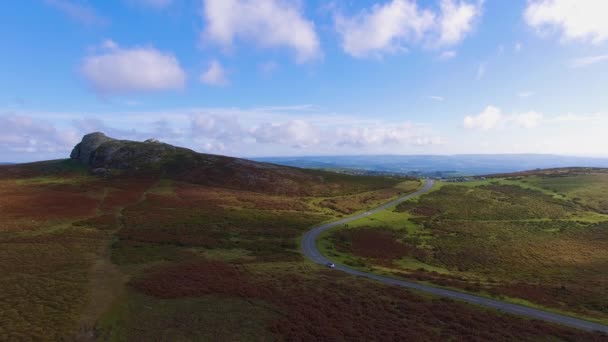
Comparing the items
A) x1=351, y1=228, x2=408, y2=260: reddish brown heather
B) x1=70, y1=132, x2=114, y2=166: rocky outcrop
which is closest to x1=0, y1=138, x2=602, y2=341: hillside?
x1=351, y1=228, x2=408, y2=260: reddish brown heather

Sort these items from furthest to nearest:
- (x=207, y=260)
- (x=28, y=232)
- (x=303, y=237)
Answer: (x=303, y=237) → (x=28, y=232) → (x=207, y=260)

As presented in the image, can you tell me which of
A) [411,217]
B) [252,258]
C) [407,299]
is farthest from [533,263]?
[252,258]

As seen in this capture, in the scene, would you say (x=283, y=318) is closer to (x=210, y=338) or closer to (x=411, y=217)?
(x=210, y=338)

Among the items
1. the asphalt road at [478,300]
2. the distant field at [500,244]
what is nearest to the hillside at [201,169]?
the distant field at [500,244]

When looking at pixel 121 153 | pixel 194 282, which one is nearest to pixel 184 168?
pixel 121 153

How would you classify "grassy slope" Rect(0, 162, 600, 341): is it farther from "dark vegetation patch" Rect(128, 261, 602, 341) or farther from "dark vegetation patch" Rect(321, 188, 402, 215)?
"dark vegetation patch" Rect(321, 188, 402, 215)

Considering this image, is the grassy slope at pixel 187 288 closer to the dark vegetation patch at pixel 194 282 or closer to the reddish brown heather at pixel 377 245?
the dark vegetation patch at pixel 194 282
